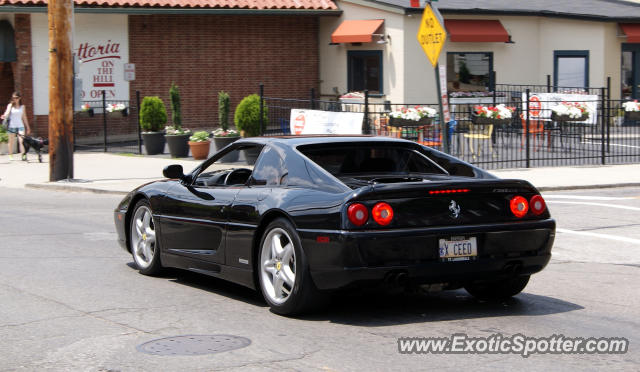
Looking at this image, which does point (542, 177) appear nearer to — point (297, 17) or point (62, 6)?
point (62, 6)

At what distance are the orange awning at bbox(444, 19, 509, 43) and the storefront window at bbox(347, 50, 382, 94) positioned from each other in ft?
8.09

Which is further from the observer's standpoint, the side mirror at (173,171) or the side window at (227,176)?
the side mirror at (173,171)

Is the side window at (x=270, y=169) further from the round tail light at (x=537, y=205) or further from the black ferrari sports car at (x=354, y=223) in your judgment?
the round tail light at (x=537, y=205)

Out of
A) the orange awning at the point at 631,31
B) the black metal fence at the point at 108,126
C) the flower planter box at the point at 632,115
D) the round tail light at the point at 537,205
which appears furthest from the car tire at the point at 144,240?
the orange awning at the point at 631,31

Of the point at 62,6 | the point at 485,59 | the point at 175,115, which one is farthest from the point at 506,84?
the point at 62,6

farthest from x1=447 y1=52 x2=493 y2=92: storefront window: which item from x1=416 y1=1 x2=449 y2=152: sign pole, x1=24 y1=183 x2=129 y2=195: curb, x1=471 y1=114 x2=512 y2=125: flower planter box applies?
x1=24 y1=183 x2=129 y2=195: curb

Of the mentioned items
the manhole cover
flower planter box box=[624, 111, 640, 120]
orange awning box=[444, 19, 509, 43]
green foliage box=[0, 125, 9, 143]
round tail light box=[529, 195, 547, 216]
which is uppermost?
orange awning box=[444, 19, 509, 43]

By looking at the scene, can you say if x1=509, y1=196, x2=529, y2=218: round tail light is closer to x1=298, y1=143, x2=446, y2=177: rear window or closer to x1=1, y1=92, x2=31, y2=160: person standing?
x1=298, y1=143, x2=446, y2=177: rear window

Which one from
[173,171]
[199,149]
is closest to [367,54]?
[199,149]

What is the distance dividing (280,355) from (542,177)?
46.6ft

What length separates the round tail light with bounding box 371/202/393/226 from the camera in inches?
275

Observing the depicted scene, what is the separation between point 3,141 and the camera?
26.9 m

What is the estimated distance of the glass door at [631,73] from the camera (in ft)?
109

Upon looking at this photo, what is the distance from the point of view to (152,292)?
28.3 ft
